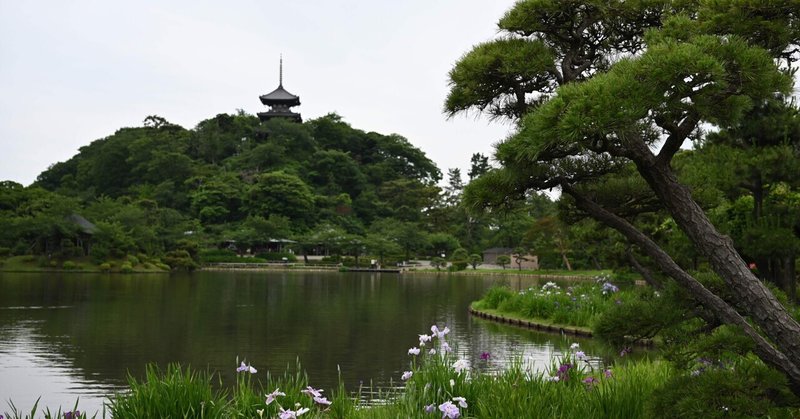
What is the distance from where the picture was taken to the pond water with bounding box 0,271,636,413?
8086 millimetres

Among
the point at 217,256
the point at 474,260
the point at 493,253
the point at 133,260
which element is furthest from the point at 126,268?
the point at 493,253

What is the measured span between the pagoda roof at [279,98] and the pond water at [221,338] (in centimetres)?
5247

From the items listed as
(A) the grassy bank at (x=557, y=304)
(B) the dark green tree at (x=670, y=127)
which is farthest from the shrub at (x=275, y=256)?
(B) the dark green tree at (x=670, y=127)

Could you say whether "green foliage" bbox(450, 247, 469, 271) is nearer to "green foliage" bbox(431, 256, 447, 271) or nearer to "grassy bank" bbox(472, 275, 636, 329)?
"green foliage" bbox(431, 256, 447, 271)

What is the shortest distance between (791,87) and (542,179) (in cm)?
141

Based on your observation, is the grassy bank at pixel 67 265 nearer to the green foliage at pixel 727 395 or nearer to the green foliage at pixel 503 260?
the green foliage at pixel 503 260

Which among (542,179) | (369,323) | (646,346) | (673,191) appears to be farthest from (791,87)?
(369,323)

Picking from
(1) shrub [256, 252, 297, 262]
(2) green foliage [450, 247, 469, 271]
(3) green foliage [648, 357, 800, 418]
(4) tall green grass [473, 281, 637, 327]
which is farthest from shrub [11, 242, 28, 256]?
(3) green foliage [648, 357, 800, 418]

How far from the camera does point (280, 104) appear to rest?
7225cm

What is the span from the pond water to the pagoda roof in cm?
5247

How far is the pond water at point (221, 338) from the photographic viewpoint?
8086mm

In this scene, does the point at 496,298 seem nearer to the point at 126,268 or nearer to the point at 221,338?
the point at 221,338

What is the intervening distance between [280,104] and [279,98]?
1016mm

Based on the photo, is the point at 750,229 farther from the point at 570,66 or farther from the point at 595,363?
the point at 570,66
